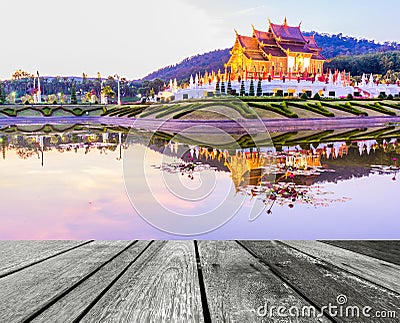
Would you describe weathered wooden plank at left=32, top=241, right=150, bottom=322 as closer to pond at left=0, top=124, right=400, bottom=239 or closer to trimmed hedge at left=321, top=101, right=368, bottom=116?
pond at left=0, top=124, right=400, bottom=239

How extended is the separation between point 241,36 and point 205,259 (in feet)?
77.2

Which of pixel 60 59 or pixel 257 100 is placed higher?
pixel 60 59

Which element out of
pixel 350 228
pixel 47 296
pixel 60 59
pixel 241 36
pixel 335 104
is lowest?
pixel 350 228

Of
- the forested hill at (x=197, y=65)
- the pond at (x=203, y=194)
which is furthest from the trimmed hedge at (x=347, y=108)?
the forested hill at (x=197, y=65)

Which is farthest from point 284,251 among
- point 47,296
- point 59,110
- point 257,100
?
point 59,110

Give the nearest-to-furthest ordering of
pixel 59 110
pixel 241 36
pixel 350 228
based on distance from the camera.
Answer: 1. pixel 350 228
2. pixel 59 110
3. pixel 241 36

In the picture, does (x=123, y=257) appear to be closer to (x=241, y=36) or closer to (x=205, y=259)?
(x=205, y=259)

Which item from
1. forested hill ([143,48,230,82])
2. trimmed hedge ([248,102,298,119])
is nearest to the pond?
trimmed hedge ([248,102,298,119])

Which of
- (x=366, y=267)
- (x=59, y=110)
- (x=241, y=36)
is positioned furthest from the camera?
(x=241, y=36)

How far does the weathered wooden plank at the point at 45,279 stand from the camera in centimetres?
71

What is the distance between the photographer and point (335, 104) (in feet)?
47.3

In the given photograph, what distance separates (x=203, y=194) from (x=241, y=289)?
2258mm

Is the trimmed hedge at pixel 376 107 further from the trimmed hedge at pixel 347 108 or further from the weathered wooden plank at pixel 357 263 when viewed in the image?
the weathered wooden plank at pixel 357 263

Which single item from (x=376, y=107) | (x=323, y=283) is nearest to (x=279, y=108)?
(x=376, y=107)
